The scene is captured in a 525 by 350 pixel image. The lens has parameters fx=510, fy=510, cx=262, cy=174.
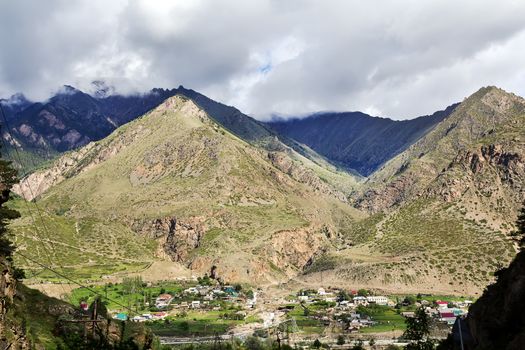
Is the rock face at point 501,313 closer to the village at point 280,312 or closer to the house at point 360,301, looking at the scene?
the village at point 280,312

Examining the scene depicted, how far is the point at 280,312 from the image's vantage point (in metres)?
174

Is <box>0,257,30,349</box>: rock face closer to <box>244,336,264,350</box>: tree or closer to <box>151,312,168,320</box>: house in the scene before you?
<box>244,336,264,350</box>: tree

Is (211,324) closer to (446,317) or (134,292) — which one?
(134,292)

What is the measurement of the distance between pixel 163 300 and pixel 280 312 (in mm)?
43656

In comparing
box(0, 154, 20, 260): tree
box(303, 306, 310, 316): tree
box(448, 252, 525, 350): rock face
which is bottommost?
box(303, 306, 310, 316): tree

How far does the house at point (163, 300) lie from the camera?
179038 millimetres

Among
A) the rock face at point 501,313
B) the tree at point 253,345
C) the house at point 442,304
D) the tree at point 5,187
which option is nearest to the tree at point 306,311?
the house at point 442,304

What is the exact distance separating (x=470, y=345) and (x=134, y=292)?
14540cm

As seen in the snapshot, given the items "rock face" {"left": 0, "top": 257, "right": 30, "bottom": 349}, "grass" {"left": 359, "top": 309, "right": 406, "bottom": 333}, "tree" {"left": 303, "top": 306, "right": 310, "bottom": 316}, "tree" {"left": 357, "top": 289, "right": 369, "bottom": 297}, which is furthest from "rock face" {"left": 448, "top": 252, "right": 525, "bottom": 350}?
"tree" {"left": 357, "top": 289, "right": 369, "bottom": 297}

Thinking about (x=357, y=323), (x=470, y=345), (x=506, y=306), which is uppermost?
(x=506, y=306)

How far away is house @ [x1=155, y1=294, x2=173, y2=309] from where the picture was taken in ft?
587

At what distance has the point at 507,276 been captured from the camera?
58.5 metres

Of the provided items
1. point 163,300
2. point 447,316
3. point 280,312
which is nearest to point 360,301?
point 280,312

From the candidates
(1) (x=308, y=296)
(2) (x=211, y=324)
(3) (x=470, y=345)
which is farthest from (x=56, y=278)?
(3) (x=470, y=345)
